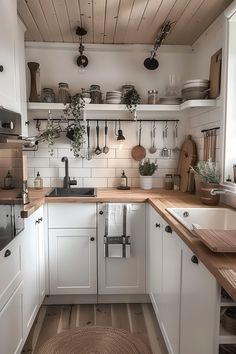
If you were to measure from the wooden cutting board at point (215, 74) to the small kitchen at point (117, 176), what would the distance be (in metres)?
0.01

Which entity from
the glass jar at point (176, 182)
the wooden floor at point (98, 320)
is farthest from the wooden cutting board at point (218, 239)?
the glass jar at point (176, 182)

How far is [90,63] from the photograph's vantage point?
108 inches

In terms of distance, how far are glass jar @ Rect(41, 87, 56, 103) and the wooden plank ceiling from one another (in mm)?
459

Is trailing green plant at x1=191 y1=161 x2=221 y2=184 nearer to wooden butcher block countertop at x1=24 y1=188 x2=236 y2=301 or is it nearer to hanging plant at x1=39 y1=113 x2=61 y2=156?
wooden butcher block countertop at x1=24 y1=188 x2=236 y2=301

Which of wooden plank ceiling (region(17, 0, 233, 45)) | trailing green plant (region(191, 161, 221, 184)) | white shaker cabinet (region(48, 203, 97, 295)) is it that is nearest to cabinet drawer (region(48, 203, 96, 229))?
white shaker cabinet (region(48, 203, 97, 295))

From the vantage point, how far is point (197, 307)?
1.18 metres

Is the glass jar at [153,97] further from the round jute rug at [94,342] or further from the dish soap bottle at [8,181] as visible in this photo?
the round jute rug at [94,342]

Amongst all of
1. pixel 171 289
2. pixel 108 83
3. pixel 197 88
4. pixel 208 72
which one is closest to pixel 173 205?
pixel 171 289

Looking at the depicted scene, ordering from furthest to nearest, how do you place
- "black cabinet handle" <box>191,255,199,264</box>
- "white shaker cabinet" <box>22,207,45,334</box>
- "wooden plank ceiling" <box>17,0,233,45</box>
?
1. "wooden plank ceiling" <box>17,0,233,45</box>
2. "white shaker cabinet" <box>22,207,45,334</box>
3. "black cabinet handle" <box>191,255,199,264</box>

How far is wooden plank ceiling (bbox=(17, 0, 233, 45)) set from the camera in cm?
198

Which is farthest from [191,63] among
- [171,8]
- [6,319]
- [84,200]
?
[6,319]

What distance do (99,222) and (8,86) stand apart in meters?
1.20

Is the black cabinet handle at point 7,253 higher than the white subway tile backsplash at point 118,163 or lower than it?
lower

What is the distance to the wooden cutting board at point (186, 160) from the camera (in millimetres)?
2615
